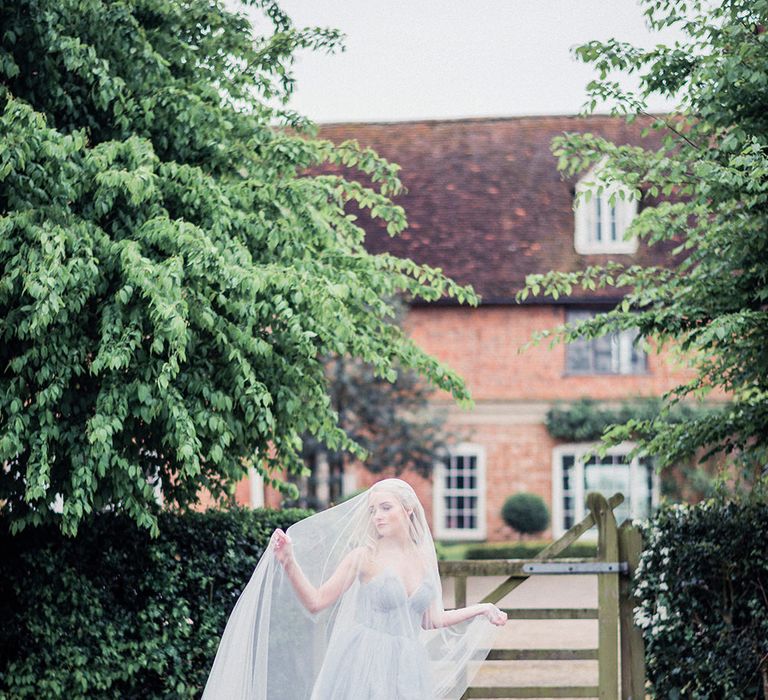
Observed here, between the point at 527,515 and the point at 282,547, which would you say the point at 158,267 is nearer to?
the point at 282,547

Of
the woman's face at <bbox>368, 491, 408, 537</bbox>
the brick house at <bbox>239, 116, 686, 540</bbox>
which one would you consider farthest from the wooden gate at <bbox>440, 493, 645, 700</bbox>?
the brick house at <bbox>239, 116, 686, 540</bbox>

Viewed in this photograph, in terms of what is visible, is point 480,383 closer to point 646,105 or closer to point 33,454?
point 646,105

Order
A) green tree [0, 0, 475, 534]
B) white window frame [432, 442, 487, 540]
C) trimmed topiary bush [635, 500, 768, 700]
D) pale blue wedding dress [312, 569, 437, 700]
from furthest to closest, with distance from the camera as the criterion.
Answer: white window frame [432, 442, 487, 540] < trimmed topiary bush [635, 500, 768, 700] < green tree [0, 0, 475, 534] < pale blue wedding dress [312, 569, 437, 700]

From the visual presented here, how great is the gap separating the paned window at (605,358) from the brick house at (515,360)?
2 centimetres

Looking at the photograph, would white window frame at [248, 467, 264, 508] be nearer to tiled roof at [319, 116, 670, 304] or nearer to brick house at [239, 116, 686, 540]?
brick house at [239, 116, 686, 540]

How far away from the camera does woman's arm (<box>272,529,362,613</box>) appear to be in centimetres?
645

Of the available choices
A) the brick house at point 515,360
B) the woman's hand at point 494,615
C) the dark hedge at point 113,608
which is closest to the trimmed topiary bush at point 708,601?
the woman's hand at point 494,615

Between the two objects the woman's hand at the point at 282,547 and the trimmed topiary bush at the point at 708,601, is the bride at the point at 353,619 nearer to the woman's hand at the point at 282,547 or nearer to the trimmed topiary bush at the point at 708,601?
the woman's hand at the point at 282,547

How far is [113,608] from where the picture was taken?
26.7 feet

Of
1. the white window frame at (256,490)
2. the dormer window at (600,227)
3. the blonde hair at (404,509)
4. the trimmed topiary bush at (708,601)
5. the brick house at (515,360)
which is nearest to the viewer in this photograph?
the blonde hair at (404,509)

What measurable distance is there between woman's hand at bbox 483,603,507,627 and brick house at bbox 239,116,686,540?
20.0 m

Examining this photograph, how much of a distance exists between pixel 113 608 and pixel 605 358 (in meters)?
20.5

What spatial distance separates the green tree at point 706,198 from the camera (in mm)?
7832

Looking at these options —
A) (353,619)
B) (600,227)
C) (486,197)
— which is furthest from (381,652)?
(486,197)
